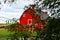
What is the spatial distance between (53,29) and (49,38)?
0.18 m

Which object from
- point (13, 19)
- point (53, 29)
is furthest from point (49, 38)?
point (13, 19)

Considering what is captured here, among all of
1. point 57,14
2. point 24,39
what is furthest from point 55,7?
point 24,39

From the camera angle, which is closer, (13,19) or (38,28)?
(38,28)

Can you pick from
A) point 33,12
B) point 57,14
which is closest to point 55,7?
point 57,14

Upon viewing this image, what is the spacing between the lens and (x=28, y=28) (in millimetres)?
4148

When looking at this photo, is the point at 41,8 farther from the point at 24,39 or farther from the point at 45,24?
the point at 24,39

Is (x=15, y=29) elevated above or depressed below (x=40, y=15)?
below

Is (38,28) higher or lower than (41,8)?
lower

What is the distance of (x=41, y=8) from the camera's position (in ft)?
13.2

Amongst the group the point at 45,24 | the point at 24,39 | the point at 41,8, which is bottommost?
the point at 24,39

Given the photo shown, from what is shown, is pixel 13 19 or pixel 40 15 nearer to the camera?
pixel 40 15

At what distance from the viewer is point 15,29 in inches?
162

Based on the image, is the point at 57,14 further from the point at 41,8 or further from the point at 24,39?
the point at 24,39

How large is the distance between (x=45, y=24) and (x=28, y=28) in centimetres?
37
